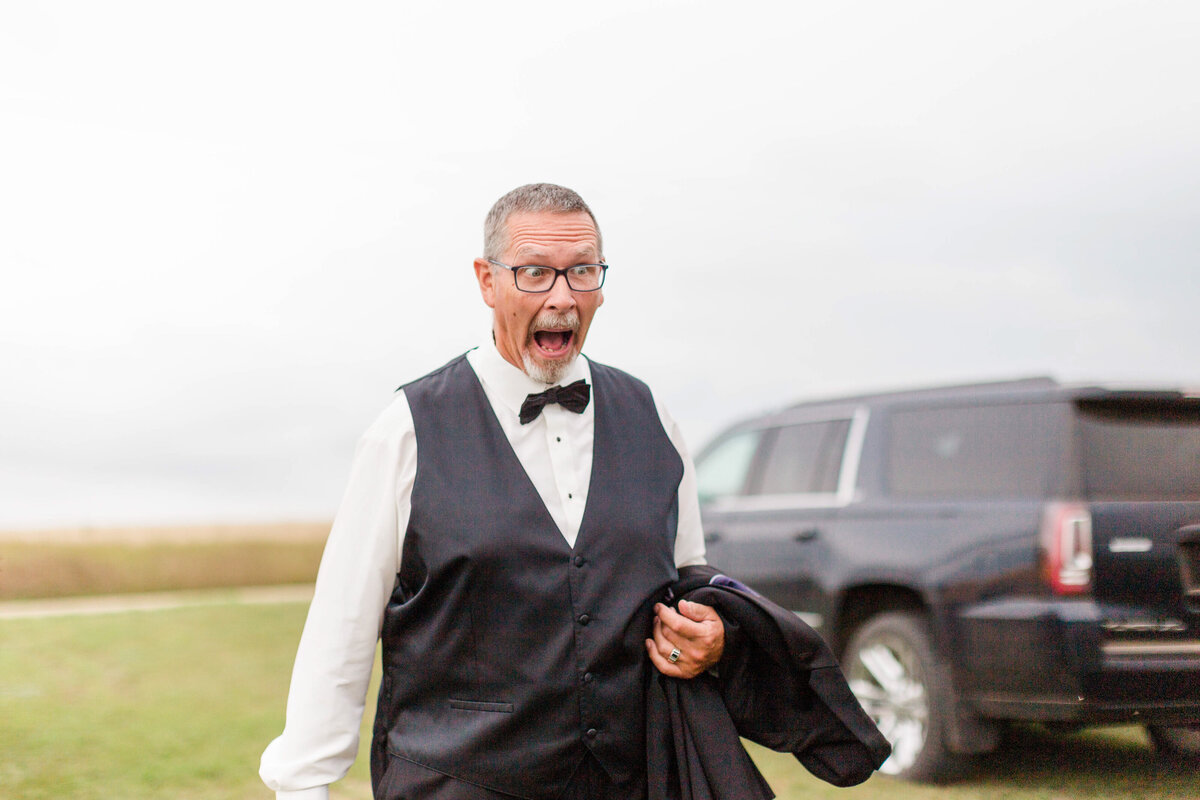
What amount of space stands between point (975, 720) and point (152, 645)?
908 cm

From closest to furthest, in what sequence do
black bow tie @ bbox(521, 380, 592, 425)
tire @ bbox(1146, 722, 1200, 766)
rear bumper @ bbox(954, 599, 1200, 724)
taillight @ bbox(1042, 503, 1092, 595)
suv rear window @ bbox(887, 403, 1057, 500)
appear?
black bow tie @ bbox(521, 380, 592, 425)
rear bumper @ bbox(954, 599, 1200, 724)
taillight @ bbox(1042, 503, 1092, 595)
suv rear window @ bbox(887, 403, 1057, 500)
tire @ bbox(1146, 722, 1200, 766)

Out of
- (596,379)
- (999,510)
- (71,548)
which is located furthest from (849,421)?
(71,548)

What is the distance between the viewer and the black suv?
18.1 ft

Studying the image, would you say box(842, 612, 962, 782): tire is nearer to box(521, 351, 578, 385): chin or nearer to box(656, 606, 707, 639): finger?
box(656, 606, 707, 639): finger

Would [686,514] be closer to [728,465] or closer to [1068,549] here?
[1068,549]

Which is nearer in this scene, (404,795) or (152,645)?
(404,795)

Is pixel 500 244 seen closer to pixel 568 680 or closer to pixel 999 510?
pixel 568 680

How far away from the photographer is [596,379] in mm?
3107

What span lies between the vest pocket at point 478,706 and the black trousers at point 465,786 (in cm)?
16

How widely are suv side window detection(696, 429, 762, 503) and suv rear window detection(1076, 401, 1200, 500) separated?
2.73m

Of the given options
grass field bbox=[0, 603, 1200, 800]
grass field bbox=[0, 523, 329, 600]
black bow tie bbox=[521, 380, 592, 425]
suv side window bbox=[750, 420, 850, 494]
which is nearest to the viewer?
black bow tie bbox=[521, 380, 592, 425]

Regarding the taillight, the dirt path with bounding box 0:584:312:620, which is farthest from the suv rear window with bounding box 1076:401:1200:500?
the dirt path with bounding box 0:584:312:620

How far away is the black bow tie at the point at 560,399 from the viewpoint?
2.89 m

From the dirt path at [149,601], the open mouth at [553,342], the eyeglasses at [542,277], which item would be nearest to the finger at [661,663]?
the open mouth at [553,342]
